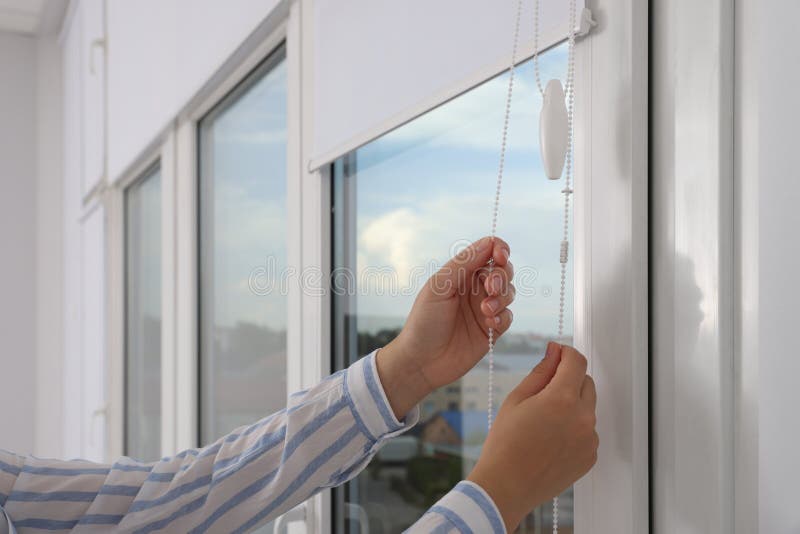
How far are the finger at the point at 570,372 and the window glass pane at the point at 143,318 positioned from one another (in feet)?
5.79

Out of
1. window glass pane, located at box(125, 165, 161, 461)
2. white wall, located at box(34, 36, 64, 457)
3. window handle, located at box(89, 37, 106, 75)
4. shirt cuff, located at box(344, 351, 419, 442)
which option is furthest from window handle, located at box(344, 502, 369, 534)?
white wall, located at box(34, 36, 64, 457)

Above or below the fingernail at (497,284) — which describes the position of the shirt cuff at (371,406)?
below

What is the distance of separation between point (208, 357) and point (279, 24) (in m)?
0.77

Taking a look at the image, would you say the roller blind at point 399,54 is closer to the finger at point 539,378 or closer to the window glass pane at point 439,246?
the window glass pane at point 439,246

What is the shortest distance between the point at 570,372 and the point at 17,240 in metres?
3.25

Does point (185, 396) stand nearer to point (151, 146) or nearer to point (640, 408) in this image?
point (151, 146)

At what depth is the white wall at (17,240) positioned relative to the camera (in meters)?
3.17

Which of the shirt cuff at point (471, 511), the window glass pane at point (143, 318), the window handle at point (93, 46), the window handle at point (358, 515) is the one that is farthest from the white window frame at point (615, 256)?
the window handle at point (93, 46)

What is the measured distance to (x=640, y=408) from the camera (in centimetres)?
51

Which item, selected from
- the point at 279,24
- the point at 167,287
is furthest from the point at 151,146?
the point at 279,24

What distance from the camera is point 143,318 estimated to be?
2.31 metres

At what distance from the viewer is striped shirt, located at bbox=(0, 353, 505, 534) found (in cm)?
68

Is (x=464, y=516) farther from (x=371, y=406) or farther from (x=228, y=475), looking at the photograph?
(x=228, y=475)

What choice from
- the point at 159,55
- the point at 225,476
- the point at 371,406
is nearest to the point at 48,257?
the point at 159,55
